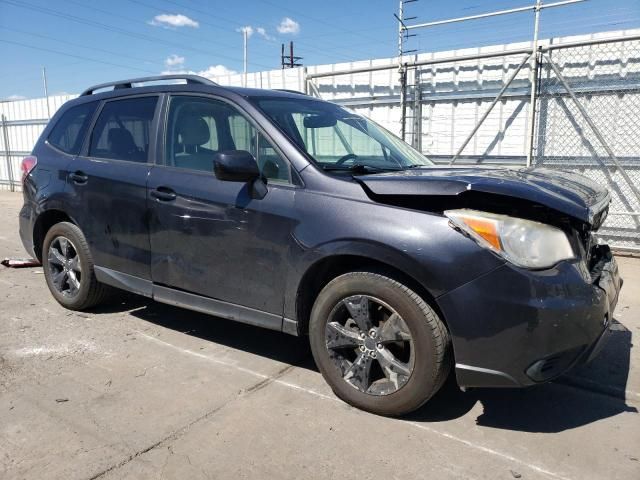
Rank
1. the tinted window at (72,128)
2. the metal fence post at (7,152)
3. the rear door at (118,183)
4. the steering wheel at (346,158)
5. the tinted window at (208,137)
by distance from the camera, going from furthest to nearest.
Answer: the metal fence post at (7,152)
the tinted window at (72,128)
the rear door at (118,183)
the steering wheel at (346,158)
the tinted window at (208,137)

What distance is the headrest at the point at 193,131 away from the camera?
3678mm

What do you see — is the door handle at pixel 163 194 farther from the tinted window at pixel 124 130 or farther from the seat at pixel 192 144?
the tinted window at pixel 124 130

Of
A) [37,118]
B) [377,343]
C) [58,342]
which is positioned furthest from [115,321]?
[37,118]

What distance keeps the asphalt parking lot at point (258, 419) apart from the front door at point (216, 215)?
0.57 meters

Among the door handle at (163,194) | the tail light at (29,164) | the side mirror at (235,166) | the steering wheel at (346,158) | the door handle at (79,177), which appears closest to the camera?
the side mirror at (235,166)

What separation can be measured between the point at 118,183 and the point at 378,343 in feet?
7.76

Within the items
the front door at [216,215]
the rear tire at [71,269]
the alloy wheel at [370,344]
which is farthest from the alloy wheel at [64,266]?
the alloy wheel at [370,344]

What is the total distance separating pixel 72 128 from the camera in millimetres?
4637

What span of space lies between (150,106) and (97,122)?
0.75 metres

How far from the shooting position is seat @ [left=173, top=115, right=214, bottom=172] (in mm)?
3600

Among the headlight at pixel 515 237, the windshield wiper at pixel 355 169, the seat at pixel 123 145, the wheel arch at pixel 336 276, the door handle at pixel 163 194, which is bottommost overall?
the wheel arch at pixel 336 276

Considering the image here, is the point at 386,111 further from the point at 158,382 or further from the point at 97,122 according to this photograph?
the point at 158,382

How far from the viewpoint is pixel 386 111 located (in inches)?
341

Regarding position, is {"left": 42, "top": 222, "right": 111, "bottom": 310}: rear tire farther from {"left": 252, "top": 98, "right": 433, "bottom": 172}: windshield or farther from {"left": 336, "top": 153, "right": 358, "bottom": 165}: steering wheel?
{"left": 336, "top": 153, "right": 358, "bottom": 165}: steering wheel
